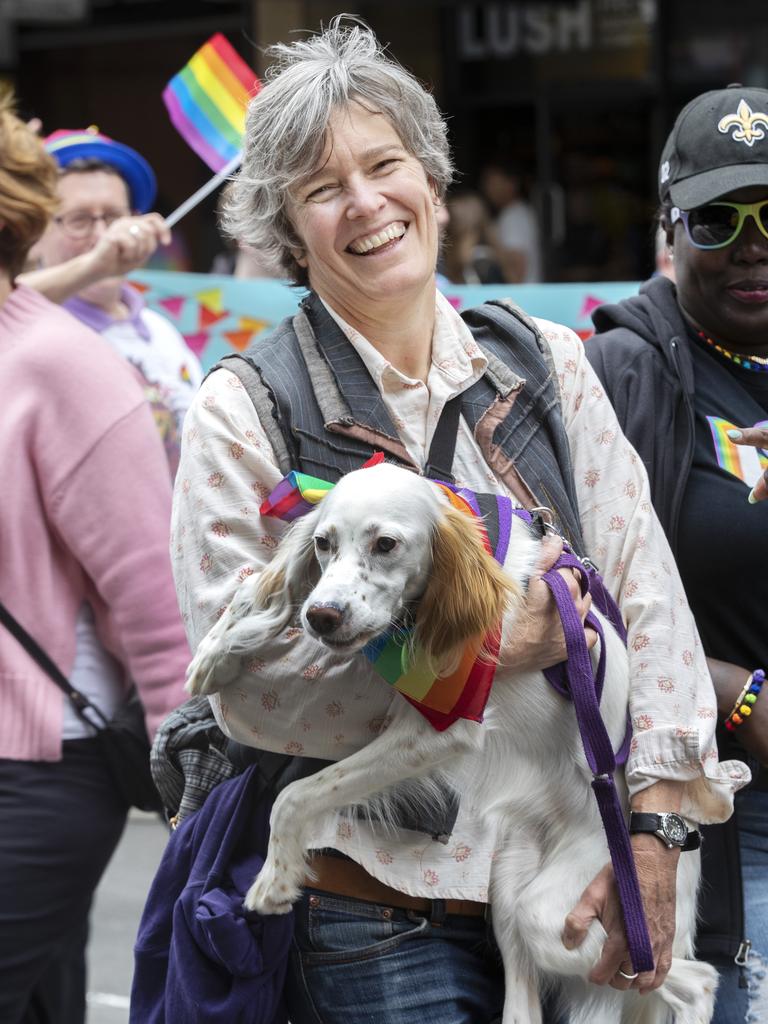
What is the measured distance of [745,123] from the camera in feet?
9.82

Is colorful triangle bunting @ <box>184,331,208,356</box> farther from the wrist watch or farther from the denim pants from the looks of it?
the wrist watch

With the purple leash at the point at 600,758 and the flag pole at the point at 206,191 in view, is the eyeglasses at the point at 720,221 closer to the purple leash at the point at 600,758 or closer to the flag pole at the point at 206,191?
the purple leash at the point at 600,758

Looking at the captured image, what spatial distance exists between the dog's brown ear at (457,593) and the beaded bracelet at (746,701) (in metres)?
0.77

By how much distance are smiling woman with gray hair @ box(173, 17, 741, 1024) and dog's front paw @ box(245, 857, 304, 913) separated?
0.07 meters

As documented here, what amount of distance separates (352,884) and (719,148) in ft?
5.14

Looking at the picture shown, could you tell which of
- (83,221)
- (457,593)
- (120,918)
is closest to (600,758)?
(457,593)

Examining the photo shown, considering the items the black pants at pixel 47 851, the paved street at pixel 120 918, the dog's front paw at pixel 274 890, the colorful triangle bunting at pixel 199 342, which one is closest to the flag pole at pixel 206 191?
the colorful triangle bunting at pixel 199 342

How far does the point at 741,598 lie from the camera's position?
288 centimetres

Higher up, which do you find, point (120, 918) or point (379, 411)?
point (379, 411)

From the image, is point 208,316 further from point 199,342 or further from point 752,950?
point 752,950

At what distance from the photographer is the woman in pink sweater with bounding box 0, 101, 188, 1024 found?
315cm

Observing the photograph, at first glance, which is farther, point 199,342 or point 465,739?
point 199,342

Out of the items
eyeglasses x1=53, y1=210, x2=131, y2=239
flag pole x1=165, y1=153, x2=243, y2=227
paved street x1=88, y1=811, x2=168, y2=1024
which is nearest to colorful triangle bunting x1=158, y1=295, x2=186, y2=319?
eyeglasses x1=53, y1=210, x2=131, y2=239

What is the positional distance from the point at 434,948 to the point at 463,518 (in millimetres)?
697
